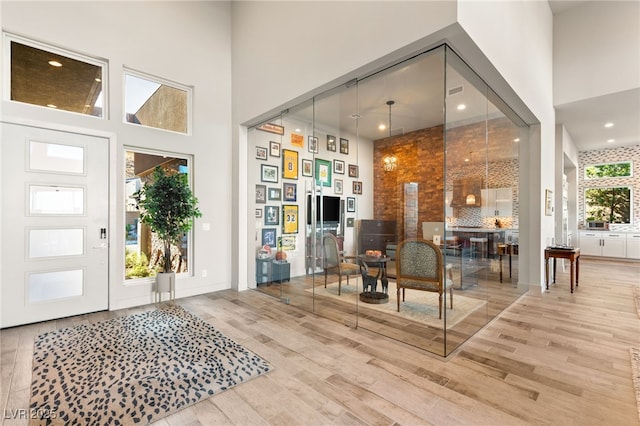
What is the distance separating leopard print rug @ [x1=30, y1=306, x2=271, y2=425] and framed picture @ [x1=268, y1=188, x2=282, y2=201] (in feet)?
7.20

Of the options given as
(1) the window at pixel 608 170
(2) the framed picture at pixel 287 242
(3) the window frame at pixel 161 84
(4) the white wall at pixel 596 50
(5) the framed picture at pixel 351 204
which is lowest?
(2) the framed picture at pixel 287 242

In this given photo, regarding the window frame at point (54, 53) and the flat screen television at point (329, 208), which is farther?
the flat screen television at point (329, 208)

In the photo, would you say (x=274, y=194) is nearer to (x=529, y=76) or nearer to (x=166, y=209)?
(x=166, y=209)

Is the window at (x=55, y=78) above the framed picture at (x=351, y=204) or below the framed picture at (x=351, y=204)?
above

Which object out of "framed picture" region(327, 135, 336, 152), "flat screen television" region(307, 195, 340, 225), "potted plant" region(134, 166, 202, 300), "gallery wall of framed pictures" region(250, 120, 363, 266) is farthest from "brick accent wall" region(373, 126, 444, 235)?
"potted plant" region(134, 166, 202, 300)

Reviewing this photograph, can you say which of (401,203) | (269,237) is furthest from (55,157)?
(401,203)

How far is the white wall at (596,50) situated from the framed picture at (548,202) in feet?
5.92

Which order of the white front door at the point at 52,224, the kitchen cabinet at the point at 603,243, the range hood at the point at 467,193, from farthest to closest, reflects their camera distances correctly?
the kitchen cabinet at the point at 603,243, the white front door at the point at 52,224, the range hood at the point at 467,193

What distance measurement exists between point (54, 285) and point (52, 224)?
0.77m

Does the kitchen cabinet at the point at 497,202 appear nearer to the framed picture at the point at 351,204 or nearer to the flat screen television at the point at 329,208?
the framed picture at the point at 351,204

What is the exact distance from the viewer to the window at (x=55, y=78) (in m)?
3.46

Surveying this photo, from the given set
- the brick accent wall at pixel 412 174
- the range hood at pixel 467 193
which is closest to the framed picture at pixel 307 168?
the brick accent wall at pixel 412 174

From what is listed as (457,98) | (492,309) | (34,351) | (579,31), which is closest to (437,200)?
(457,98)

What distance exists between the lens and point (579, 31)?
5.36 m
